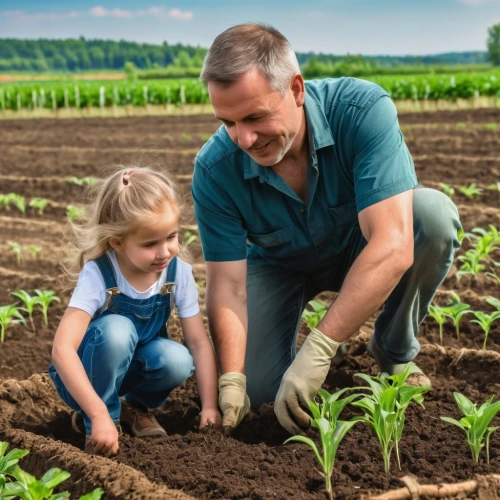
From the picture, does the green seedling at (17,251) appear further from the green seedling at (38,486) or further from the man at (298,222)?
the green seedling at (38,486)

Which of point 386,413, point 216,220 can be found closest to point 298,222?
point 216,220

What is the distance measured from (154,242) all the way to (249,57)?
2.59 feet

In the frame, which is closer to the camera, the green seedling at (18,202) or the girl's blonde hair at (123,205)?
the girl's blonde hair at (123,205)

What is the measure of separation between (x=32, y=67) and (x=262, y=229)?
298 feet

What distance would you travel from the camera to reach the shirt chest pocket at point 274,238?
11.8ft

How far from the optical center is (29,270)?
19.7 ft

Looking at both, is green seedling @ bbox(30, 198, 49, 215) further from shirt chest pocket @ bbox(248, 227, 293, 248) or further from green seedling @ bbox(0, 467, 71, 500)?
green seedling @ bbox(0, 467, 71, 500)

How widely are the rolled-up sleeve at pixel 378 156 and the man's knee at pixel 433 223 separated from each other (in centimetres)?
24

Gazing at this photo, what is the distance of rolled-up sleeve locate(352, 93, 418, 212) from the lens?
10.3ft

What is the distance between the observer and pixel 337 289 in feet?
13.3

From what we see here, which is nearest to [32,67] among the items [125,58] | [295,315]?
[125,58]

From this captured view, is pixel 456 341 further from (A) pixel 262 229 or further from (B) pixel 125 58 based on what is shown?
(B) pixel 125 58

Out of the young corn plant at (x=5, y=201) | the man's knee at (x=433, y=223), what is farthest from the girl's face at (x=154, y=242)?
the young corn plant at (x=5, y=201)

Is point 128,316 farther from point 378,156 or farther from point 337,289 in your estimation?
point 337,289
